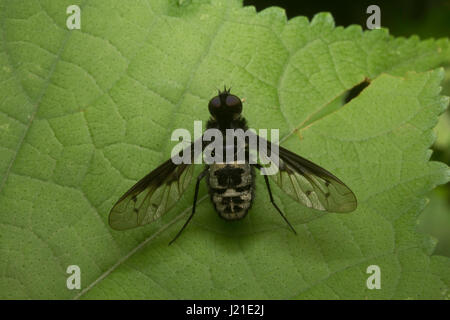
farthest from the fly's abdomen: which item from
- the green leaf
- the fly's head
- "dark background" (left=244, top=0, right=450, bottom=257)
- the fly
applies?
"dark background" (left=244, top=0, right=450, bottom=257)

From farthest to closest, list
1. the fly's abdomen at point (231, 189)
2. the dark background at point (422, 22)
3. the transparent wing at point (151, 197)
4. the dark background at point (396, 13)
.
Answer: the dark background at point (396, 13) < the dark background at point (422, 22) < the fly's abdomen at point (231, 189) < the transparent wing at point (151, 197)

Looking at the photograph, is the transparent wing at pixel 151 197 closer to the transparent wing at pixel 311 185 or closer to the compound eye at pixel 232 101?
the compound eye at pixel 232 101

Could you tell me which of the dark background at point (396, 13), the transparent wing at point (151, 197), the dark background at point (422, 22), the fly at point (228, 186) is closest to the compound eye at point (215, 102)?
the fly at point (228, 186)

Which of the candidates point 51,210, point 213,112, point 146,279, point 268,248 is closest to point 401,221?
point 268,248

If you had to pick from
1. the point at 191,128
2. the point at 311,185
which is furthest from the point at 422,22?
the point at 191,128

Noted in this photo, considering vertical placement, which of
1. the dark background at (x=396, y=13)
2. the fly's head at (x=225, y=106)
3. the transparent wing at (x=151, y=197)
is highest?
the dark background at (x=396, y=13)

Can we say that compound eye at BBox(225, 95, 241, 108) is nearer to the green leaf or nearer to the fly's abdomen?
the green leaf

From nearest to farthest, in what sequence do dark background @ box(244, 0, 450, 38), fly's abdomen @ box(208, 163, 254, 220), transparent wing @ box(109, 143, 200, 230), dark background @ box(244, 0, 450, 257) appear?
transparent wing @ box(109, 143, 200, 230) → fly's abdomen @ box(208, 163, 254, 220) → dark background @ box(244, 0, 450, 257) → dark background @ box(244, 0, 450, 38)
